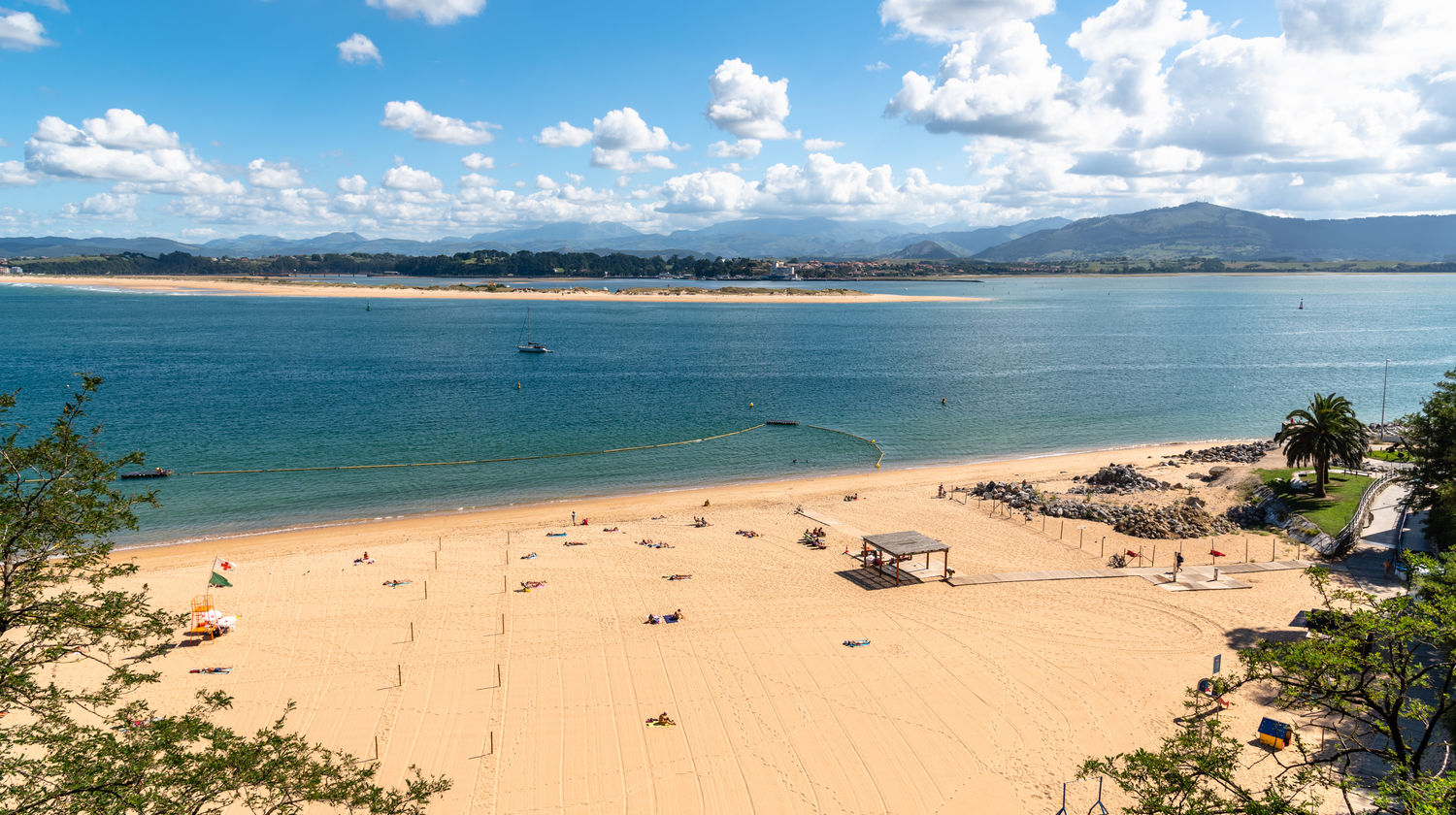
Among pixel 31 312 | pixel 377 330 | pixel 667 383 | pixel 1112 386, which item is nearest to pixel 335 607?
pixel 667 383

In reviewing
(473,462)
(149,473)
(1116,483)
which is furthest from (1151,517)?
(149,473)

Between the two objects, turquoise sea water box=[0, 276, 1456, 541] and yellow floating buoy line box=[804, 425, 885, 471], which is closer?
turquoise sea water box=[0, 276, 1456, 541]

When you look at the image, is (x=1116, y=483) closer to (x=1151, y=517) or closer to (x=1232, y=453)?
(x=1151, y=517)

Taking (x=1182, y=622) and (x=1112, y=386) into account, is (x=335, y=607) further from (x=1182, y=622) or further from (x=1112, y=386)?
(x=1112, y=386)

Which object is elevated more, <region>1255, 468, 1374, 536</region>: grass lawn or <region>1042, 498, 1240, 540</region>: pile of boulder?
<region>1255, 468, 1374, 536</region>: grass lawn

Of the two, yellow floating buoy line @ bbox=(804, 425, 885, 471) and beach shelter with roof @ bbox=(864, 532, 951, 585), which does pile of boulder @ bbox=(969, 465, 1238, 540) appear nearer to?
beach shelter with roof @ bbox=(864, 532, 951, 585)

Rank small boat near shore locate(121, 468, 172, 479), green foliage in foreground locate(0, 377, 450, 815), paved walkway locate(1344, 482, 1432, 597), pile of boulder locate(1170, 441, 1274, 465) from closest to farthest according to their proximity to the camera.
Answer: green foliage in foreground locate(0, 377, 450, 815) → paved walkway locate(1344, 482, 1432, 597) → small boat near shore locate(121, 468, 172, 479) → pile of boulder locate(1170, 441, 1274, 465)

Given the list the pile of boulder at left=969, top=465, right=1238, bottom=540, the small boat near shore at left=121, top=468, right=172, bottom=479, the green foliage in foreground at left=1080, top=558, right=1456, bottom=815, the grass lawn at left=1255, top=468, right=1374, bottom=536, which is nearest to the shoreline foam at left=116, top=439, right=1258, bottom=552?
the pile of boulder at left=969, top=465, right=1238, bottom=540
